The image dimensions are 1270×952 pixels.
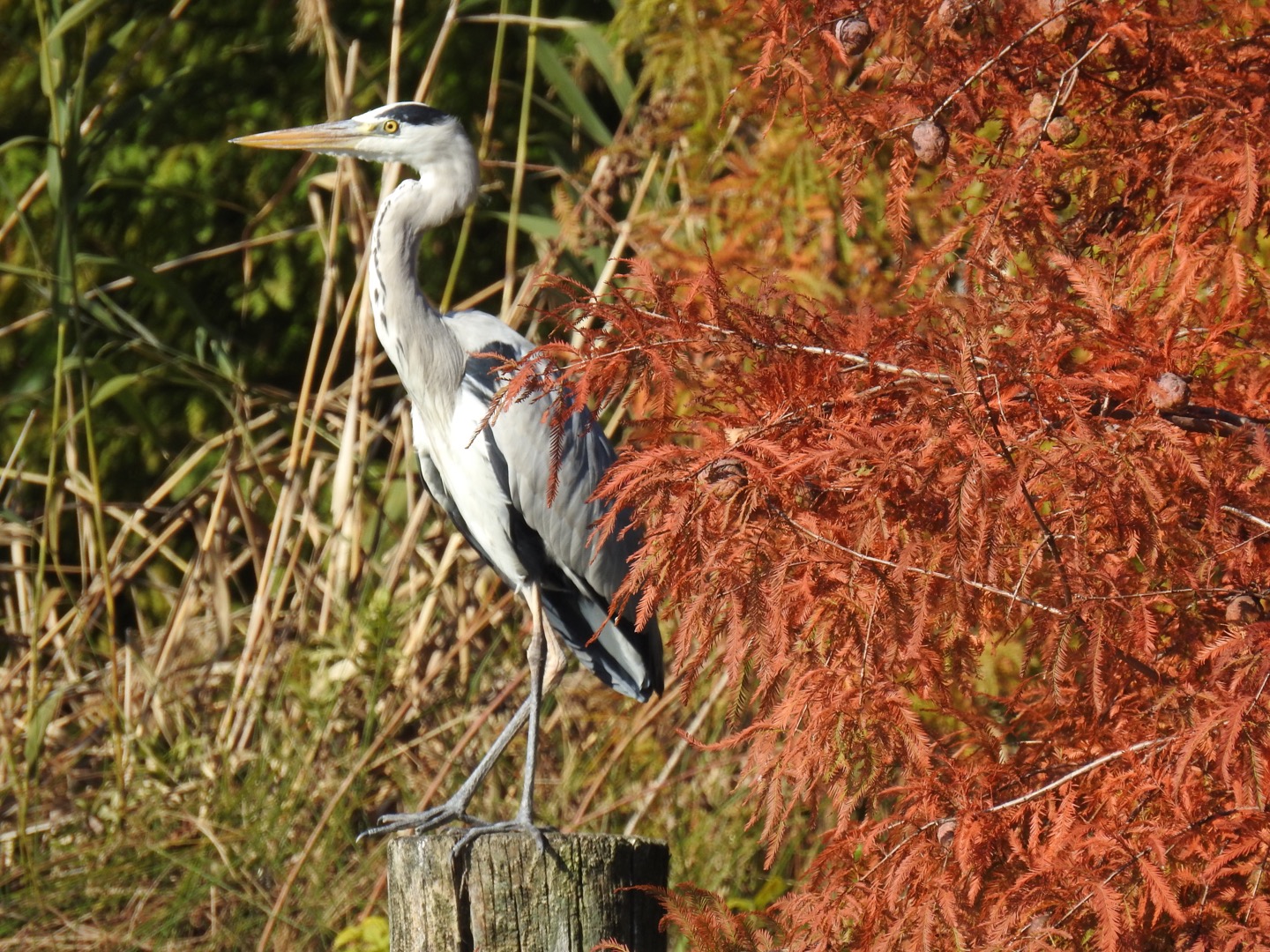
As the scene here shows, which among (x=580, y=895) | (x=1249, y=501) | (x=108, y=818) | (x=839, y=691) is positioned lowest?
(x=108, y=818)

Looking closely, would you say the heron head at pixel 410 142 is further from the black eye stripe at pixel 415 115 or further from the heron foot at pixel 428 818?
the heron foot at pixel 428 818

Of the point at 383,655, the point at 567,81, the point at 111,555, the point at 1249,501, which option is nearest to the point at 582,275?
the point at 567,81

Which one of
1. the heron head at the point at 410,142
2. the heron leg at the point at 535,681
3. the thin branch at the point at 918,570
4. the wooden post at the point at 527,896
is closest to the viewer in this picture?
the thin branch at the point at 918,570

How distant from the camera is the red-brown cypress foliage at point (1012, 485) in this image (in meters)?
1.34

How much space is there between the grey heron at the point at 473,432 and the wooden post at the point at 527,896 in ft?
2.33

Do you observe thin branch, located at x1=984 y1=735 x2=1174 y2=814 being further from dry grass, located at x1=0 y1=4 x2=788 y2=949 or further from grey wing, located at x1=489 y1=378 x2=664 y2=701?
dry grass, located at x1=0 y1=4 x2=788 y2=949

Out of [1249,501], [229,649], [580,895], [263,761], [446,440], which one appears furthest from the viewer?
[229,649]

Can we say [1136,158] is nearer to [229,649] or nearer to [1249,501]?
[1249,501]

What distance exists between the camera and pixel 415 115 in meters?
3.05

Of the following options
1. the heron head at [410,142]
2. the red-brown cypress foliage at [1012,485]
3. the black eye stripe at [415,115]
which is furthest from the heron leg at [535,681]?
the black eye stripe at [415,115]

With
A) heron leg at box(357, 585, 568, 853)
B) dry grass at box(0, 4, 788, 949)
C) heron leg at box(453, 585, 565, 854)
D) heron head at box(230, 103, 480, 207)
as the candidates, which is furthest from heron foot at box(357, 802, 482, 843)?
heron head at box(230, 103, 480, 207)

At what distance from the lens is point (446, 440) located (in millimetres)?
2996

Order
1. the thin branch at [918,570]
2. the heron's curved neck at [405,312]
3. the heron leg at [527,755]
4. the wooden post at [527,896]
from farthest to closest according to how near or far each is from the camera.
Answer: the heron's curved neck at [405,312], the heron leg at [527,755], the wooden post at [527,896], the thin branch at [918,570]

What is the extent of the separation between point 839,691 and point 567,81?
241 cm
